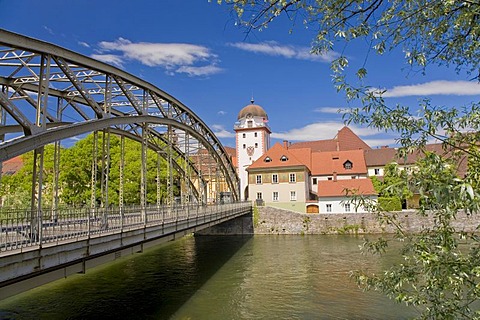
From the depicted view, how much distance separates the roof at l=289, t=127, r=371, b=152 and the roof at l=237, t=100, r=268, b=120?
27.7 ft

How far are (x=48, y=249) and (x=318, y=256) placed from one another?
16348mm

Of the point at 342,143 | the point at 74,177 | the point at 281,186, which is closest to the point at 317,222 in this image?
the point at 281,186

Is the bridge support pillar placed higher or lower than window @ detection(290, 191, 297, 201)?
lower

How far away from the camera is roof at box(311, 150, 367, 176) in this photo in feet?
134

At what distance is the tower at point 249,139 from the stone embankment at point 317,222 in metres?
15.3

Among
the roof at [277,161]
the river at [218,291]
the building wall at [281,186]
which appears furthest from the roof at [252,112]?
the river at [218,291]

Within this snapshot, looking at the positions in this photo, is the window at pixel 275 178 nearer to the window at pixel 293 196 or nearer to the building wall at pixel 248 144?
the window at pixel 293 196

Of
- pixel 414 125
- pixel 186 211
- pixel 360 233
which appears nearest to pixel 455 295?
pixel 414 125

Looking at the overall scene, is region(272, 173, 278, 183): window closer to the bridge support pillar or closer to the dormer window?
the bridge support pillar

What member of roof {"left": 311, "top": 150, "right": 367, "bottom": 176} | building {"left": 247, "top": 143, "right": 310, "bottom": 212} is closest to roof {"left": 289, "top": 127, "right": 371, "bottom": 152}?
roof {"left": 311, "top": 150, "right": 367, "bottom": 176}

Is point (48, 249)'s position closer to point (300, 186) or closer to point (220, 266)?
point (220, 266)

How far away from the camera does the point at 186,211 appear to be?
1623cm

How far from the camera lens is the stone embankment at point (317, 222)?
3005 cm

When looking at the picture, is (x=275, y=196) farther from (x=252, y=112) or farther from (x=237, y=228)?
(x=252, y=112)
